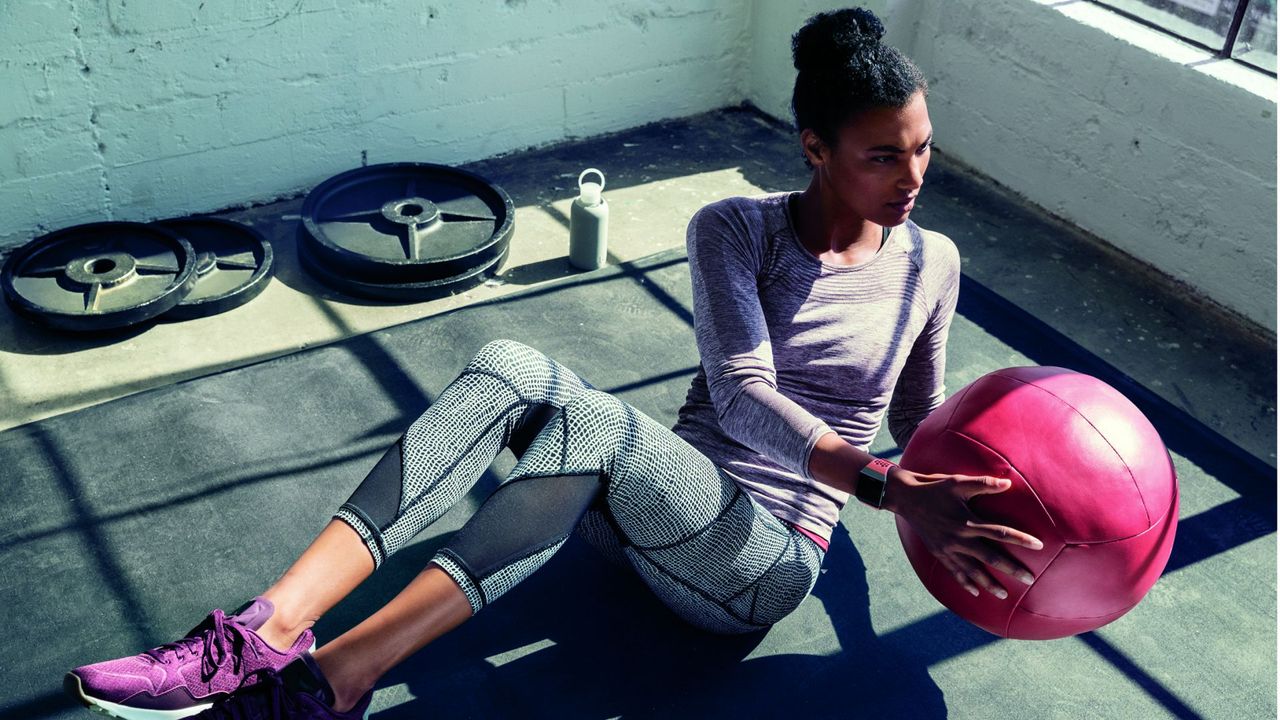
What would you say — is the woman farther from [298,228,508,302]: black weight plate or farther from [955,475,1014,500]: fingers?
[298,228,508,302]: black weight plate

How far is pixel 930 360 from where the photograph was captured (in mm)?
2172

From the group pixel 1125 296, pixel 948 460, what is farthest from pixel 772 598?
pixel 1125 296

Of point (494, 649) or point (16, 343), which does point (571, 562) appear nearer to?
point (494, 649)

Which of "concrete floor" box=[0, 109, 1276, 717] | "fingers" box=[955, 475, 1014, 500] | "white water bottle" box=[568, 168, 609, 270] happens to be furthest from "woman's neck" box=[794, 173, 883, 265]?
"white water bottle" box=[568, 168, 609, 270]

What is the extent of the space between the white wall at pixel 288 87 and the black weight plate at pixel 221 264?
0.61 feet

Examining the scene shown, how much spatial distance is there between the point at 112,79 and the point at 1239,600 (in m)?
3.49

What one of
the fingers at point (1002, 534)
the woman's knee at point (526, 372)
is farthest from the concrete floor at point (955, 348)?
the fingers at point (1002, 534)

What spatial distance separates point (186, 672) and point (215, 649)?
52mm

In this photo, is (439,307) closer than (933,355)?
No

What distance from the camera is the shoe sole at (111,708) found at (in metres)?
1.58

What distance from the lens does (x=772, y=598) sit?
80.4 inches

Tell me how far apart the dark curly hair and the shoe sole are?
55.7 inches

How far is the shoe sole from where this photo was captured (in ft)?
5.19

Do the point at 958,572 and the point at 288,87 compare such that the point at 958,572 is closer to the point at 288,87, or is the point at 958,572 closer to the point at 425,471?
the point at 425,471
